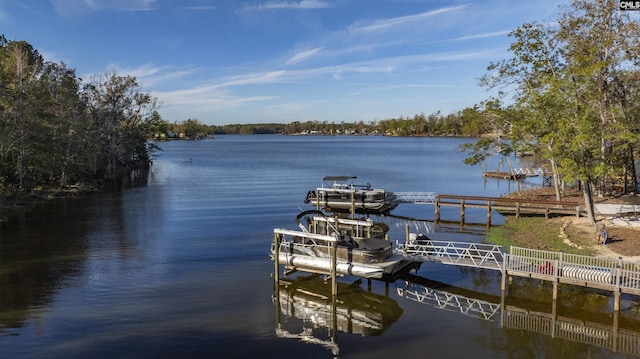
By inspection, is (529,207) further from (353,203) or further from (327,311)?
(327,311)

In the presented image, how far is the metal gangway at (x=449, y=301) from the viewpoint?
19.4m

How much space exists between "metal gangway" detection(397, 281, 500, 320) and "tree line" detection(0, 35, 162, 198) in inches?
Result: 1447

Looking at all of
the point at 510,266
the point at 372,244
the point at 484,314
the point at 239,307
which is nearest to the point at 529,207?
the point at 510,266

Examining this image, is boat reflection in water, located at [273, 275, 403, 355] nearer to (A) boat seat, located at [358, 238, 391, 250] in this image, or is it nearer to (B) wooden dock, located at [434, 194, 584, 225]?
(A) boat seat, located at [358, 238, 391, 250]

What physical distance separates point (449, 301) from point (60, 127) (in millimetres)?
47366

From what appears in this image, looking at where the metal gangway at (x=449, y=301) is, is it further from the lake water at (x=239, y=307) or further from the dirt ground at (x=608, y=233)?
the dirt ground at (x=608, y=233)

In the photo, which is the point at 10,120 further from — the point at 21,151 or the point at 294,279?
the point at 294,279

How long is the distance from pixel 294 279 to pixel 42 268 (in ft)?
45.6

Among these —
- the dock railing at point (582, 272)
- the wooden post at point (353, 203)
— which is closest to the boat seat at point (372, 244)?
the dock railing at point (582, 272)

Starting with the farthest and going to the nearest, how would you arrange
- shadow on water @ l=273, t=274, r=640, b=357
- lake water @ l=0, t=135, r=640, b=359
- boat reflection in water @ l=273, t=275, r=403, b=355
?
boat reflection in water @ l=273, t=275, r=403, b=355 → shadow on water @ l=273, t=274, r=640, b=357 → lake water @ l=0, t=135, r=640, b=359

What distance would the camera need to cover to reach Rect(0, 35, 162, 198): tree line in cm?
4234

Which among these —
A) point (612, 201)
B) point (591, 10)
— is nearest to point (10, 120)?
point (591, 10)

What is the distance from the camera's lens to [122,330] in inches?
689

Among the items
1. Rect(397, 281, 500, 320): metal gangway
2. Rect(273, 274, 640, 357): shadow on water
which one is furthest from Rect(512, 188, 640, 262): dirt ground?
Rect(397, 281, 500, 320): metal gangway
